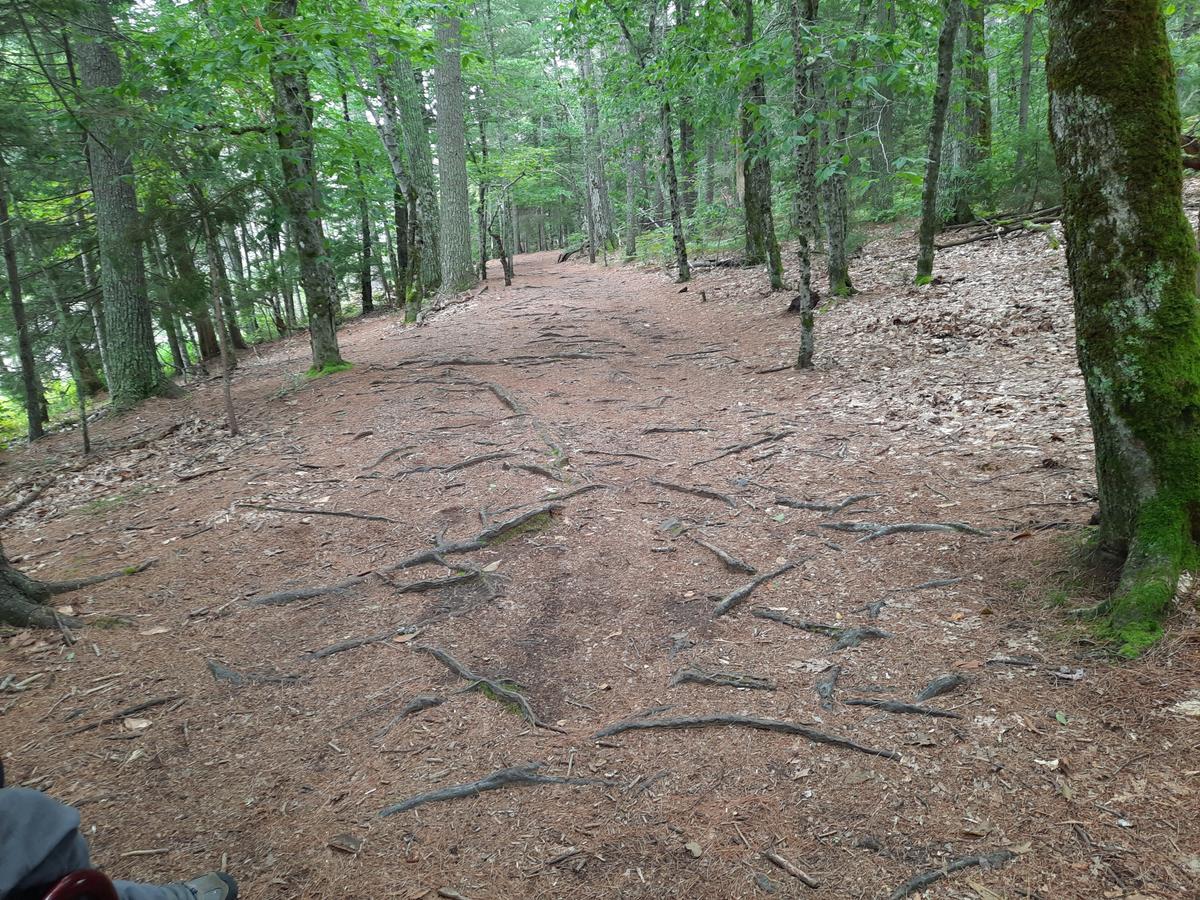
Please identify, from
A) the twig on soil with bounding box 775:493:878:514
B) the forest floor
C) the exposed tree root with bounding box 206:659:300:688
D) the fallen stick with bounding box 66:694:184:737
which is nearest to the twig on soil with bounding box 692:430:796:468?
the forest floor

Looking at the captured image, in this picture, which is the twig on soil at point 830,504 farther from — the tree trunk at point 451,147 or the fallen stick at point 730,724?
the tree trunk at point 451,147

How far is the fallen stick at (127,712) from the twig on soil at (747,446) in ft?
14.6

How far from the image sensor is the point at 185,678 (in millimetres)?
3867

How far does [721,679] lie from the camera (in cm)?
348

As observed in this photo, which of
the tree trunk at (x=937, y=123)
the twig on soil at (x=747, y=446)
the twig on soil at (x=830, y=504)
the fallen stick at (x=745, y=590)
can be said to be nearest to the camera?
the fallen stick at (x=745, y=590)

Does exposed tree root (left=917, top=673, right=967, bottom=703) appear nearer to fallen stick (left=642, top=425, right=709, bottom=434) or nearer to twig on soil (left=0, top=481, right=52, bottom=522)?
fallen stick (left=642, top=425, right=709, bottom=434)

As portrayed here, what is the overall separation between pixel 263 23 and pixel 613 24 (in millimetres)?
8876

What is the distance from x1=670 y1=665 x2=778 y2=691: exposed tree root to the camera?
3396 millimetres

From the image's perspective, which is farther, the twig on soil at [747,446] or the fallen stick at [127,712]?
the twig on soil at [747,446]

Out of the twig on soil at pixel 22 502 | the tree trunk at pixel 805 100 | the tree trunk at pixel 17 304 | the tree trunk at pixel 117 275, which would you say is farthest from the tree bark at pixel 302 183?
the tree trunk at pixel 805 100

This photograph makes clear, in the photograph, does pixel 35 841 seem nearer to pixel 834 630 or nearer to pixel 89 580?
pixel 834 630

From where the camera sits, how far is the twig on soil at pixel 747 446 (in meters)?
6.34

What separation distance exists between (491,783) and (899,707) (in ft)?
6.43

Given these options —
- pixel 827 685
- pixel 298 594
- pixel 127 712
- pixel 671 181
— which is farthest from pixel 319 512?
pixel 671 181
